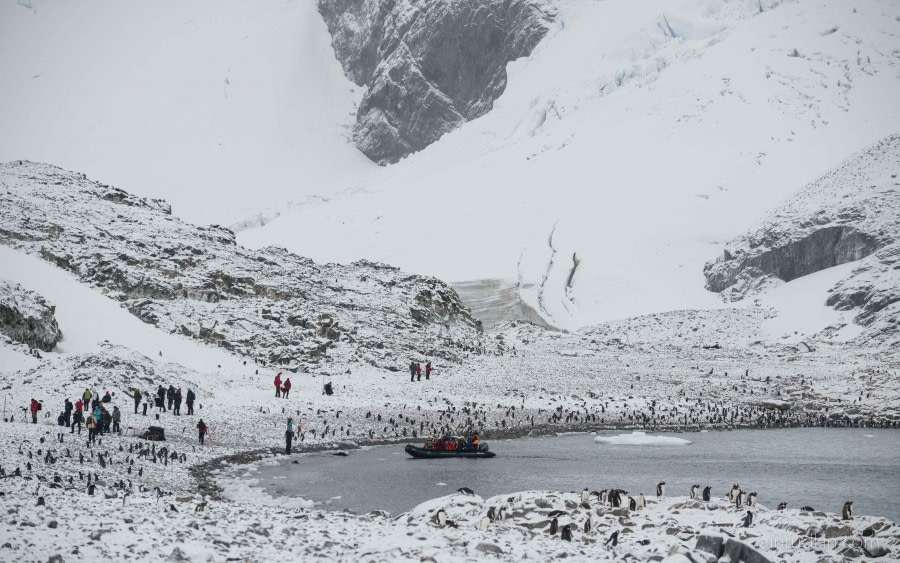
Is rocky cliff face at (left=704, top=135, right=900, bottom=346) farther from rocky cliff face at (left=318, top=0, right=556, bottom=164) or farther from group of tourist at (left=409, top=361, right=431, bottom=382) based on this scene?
rocky cliff face at (left=318, top=0, right=556, bottom=164)

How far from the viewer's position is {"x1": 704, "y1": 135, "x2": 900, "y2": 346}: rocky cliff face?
6438 centimetres

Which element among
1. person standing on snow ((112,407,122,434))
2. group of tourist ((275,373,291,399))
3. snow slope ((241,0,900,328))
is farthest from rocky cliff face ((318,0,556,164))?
person standing on snow ((112,407,122,434))

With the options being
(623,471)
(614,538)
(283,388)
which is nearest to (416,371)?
(283,388)

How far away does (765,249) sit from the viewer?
7256cm

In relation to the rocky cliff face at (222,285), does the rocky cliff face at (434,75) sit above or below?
above

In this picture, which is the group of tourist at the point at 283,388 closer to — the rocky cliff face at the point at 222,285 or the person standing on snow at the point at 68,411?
the rocky cliff face at the point at 222,285

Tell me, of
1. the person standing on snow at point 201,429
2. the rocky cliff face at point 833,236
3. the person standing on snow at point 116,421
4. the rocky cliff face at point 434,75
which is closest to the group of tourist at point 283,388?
the person standing on snow at point 201,429

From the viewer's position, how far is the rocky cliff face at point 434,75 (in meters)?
173

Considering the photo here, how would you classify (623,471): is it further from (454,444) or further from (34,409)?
(34,409)

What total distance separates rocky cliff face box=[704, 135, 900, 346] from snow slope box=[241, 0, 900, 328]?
402 centimetres

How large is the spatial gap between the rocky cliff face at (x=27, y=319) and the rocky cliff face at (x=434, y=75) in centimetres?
13590

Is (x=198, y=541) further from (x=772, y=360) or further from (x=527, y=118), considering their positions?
(x=527, y=118)

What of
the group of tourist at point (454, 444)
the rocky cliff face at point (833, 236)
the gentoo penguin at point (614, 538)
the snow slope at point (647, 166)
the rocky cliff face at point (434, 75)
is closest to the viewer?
the gentoo penguin at point (614, 538)

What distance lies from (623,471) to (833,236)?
163 feet
